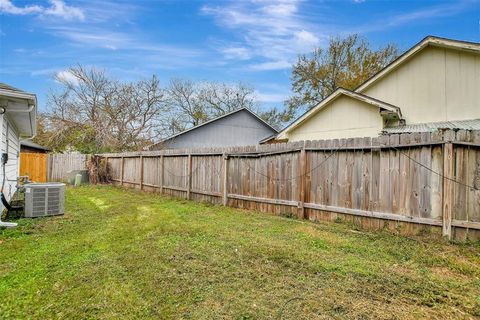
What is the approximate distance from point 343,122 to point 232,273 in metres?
8.94

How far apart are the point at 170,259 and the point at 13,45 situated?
1513 centimetres

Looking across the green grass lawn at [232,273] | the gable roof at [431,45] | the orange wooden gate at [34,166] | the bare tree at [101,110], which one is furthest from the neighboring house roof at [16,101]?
the bare tree at [101,110]

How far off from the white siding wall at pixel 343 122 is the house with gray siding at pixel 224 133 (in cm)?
1034

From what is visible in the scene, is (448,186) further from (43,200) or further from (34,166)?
(34,166)

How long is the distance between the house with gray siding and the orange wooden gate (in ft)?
20.8

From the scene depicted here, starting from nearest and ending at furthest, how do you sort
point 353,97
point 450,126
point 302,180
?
point 302,180, point 450,126, point 353,97

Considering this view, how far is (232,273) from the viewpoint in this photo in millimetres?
3381

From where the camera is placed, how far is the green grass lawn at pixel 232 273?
2.59 m

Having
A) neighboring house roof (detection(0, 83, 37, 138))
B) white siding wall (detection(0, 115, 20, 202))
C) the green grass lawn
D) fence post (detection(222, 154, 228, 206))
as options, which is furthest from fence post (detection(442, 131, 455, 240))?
white siding wall (detection(0, 115, 20, 202))

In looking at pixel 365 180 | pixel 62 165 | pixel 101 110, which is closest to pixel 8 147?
pixel 365 180

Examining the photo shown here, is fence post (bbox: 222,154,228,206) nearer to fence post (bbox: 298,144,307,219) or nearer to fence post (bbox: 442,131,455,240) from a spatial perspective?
fence post (bbox: 298,144,307,219)

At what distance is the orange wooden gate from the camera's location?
1634 centimetres

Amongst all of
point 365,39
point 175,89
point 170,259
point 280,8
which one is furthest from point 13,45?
point 365,39

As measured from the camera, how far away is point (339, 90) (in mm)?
10797
